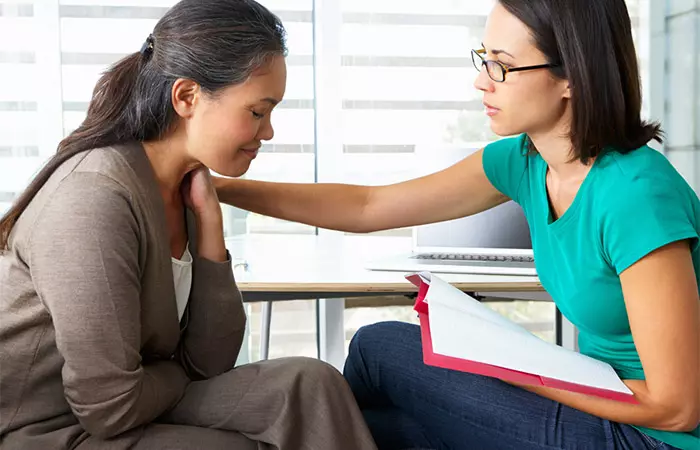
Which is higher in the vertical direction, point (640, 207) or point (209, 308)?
point (640, 207)

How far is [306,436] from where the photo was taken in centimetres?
119

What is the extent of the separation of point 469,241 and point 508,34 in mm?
975

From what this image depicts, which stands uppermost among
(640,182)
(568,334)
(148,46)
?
A: (148,46)

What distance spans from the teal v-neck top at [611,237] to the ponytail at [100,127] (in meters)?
0.67

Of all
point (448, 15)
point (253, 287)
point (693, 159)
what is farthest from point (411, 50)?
point (253, 287)

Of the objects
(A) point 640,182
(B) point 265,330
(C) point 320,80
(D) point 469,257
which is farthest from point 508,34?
(C) point 320,80

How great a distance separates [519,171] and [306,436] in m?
0.58

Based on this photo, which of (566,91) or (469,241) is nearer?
(566,91)

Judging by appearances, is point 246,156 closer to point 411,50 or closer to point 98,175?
point 98,175

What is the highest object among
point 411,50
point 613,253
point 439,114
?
point 411,50

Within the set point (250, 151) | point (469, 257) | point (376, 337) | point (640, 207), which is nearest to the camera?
point (640, 207)

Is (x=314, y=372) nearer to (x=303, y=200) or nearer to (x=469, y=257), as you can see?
(x=303, y=200)

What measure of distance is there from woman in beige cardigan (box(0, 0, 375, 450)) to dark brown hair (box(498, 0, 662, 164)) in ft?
1.34

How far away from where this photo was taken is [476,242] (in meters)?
2.16
